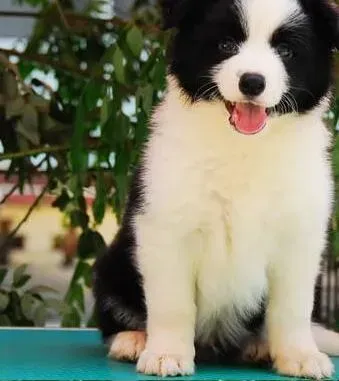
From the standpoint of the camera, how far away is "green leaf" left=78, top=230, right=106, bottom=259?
334cm

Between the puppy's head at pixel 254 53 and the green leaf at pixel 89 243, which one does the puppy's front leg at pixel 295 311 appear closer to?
the puppy's head at pixel 254 53

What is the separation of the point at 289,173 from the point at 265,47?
0.85 ft

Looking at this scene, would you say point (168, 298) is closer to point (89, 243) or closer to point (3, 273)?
point (89, 243)

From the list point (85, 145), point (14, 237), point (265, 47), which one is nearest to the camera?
point (265, 47)

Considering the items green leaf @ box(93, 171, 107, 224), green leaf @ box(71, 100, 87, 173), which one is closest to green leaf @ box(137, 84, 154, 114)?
green leaf @ box(71, 100, 87, 173)

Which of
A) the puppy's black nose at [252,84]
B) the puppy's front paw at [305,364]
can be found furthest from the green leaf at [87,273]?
the puppy's black nose at [252,84]

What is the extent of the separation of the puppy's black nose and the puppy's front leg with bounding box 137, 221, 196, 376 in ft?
1.05

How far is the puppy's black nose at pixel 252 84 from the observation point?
1.79 m

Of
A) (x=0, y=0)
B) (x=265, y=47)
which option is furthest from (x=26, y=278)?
(x=265, y=47)

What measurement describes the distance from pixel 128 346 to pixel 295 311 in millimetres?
368

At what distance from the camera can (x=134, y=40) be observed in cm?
278

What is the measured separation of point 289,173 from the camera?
194 cm

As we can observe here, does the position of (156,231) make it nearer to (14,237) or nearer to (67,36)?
(67,36)

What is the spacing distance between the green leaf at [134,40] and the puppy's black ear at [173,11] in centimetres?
81
